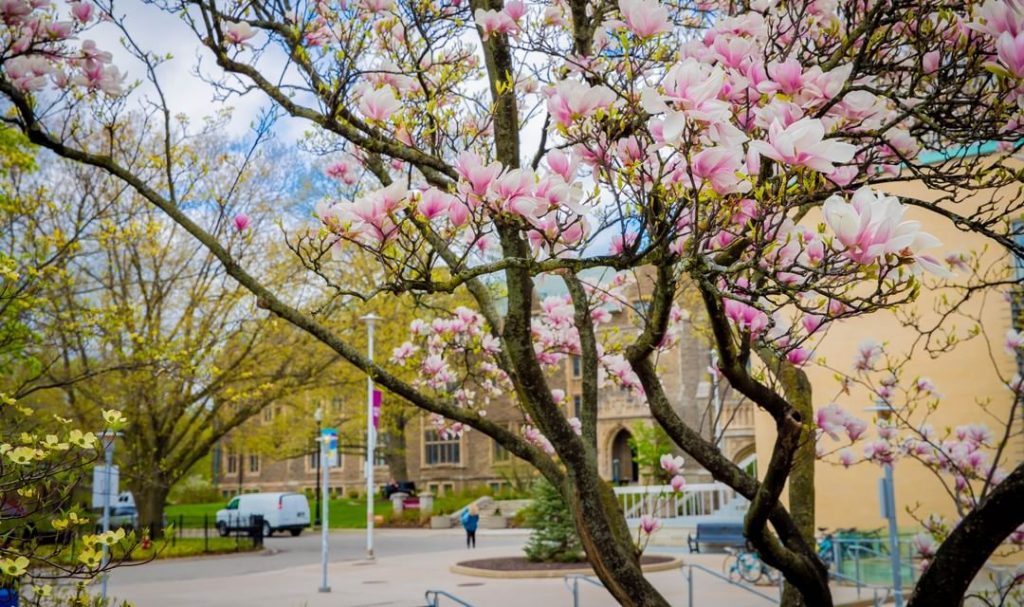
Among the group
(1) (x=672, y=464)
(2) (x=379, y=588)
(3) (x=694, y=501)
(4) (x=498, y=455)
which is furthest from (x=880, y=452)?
(4) (x=498, y=455)

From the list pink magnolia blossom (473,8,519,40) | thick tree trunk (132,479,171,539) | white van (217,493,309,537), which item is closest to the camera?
pink magnolia blossom (473,8,519,40)

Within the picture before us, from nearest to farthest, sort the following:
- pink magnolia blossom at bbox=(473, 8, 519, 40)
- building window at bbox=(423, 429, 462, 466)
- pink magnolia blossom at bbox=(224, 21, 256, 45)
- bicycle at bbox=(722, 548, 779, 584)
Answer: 1. pink magnolia blossom at bbox=(473, 8, 519, 40)
2. pink magnolia blossom at bbox=(224, 21, 256, 45)
3. bicycle at bbox=(722, 548, 779, 584)
4. building window at bbox=(423, 429, 462, 466)

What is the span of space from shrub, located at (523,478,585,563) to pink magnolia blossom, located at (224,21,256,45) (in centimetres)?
1549

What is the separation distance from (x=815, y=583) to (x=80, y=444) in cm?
304

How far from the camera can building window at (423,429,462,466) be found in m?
56.1

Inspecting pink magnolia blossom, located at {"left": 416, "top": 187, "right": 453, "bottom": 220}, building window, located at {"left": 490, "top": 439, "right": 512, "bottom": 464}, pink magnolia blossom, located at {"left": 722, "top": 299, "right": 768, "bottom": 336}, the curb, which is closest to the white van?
building window, located at {"left": 490, "top": 439, "right": 512, "bottom": 464}

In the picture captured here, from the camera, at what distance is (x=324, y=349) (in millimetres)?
25625

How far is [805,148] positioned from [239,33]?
3584mm

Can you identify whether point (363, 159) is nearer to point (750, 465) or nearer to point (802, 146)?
point (802, 146)

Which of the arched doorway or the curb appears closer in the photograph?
the curb

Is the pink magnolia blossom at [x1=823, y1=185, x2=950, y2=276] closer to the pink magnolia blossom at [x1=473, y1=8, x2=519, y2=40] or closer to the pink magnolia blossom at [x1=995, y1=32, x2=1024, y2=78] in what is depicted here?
the pink magnolia blossom at [x1=995, y1=32, x2=1024, y2=78]

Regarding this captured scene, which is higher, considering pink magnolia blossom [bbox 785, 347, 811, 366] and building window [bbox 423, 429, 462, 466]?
pink magnolia blossom [bbox 785, 347, 811, 366]

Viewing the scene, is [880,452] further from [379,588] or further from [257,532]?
[257,532]

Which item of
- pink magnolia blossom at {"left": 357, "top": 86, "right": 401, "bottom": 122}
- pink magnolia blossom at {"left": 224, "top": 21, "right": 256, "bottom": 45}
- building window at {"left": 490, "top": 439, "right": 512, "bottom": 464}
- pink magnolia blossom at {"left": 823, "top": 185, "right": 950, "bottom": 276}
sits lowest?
building window at {"left": 490, "top": 439, "right": 512, "bottom": 464}
